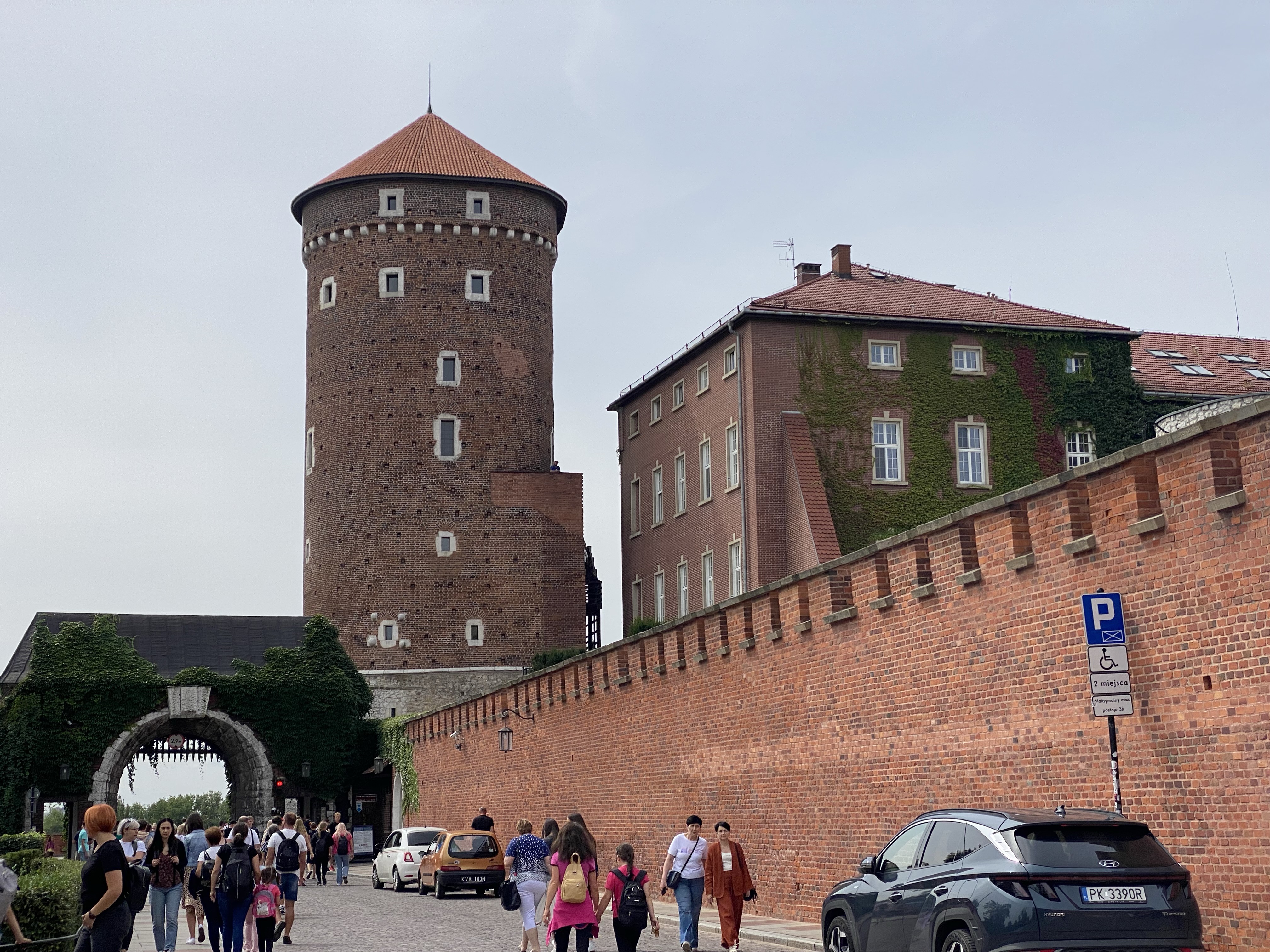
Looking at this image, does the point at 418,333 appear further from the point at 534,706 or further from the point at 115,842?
the point at 115,842

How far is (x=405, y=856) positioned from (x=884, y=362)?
69.7 ft

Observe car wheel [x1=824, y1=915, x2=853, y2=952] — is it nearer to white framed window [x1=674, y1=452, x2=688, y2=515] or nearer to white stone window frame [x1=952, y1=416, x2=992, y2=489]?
white stone window frame [x1=952, y1=416, x2=992, y2=489]

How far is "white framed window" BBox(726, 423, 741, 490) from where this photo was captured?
48.7m

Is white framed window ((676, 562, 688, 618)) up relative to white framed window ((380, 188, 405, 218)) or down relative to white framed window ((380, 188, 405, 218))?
down

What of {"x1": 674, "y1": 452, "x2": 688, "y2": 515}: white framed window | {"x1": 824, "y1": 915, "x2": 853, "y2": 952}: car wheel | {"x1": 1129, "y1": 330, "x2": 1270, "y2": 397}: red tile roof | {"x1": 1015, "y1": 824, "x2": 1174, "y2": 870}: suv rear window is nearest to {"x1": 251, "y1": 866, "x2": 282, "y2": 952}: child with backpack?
{"x1": 824, "y1": 915, "x2": 853, "y2": 952}: car wheel

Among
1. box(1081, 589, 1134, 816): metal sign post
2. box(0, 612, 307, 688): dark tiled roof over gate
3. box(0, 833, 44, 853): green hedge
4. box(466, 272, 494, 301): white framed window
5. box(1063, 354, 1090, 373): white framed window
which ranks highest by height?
box(466, 272, 494, 301): white framed window

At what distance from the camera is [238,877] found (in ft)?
58.4

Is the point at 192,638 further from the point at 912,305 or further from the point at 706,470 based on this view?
the point at 912,305

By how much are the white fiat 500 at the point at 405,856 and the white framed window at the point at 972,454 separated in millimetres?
19998

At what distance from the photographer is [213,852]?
62.3ft

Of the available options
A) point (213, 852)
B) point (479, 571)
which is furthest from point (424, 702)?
point (213, 852)

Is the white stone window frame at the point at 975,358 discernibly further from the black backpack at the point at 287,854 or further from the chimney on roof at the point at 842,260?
the black backpack at the point at 287,854

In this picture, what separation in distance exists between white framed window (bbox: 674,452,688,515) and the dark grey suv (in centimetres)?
4110

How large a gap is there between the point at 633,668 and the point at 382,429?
35117 mm
